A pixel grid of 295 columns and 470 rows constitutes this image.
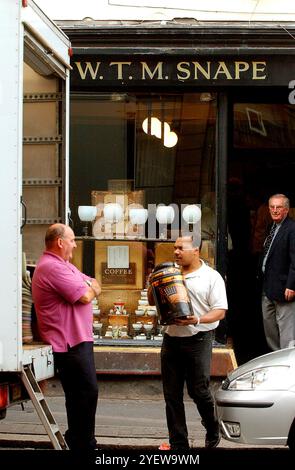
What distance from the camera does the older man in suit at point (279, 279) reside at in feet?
37.5

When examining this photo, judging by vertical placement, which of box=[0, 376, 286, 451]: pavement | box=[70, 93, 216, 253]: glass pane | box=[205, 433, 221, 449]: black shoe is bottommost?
box=[0, 376, 286, 451]: pavement

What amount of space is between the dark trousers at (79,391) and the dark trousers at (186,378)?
0.89 metres

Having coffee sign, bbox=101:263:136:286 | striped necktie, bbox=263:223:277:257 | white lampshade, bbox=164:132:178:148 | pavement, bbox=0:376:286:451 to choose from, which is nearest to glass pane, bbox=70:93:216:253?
white lampshade, bbox=164:132:178:148

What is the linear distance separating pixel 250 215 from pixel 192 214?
1.88 metres

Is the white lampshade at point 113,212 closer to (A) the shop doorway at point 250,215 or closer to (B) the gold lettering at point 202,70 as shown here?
(B) the gold lettering at point 202,70

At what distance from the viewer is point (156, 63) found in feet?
37.5

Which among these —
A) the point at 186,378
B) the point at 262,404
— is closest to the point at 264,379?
the point at 262,404

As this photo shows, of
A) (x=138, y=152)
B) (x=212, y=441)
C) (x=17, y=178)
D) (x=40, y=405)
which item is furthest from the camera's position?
(x=138, y=152)

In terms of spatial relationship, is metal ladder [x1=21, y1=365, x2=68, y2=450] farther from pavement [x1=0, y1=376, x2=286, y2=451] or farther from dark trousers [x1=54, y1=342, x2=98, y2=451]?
pavement [x1=0, y1=376, x2=286, y2=451]

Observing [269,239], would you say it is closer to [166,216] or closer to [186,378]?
[166,216]

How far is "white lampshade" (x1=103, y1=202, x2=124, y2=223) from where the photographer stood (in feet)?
39.4

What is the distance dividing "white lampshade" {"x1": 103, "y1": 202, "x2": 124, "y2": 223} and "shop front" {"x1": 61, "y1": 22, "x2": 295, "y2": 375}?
12mm

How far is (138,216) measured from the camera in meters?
12.0
